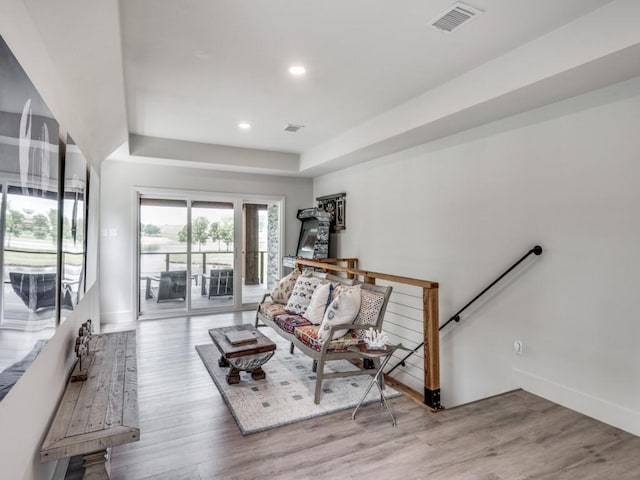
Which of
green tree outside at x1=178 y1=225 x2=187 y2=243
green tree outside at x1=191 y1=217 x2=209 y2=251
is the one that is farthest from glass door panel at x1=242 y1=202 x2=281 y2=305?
green tree outside at x1=178 y1=225 x2=187 y2=243

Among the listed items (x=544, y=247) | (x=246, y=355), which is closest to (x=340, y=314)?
(x=246, y=355)

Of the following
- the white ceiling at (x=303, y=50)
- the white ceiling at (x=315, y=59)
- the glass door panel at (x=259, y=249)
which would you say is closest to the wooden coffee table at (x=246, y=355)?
the white ceiling at (x=315, y=59)

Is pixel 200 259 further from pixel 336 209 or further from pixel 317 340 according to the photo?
pixel 317 340

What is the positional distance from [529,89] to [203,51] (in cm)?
260

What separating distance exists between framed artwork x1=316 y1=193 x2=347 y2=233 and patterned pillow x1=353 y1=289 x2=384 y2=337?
2.79 meters

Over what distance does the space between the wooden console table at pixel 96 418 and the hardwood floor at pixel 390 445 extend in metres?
0.51

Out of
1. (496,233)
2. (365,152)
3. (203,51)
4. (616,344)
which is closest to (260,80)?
(203,51)

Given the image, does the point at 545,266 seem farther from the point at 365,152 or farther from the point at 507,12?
the point at 365,152

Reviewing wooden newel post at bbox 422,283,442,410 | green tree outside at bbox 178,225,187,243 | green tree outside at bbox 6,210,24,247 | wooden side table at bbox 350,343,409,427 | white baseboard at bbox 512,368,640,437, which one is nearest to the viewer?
green tree outside at bbox 6,210,24,247

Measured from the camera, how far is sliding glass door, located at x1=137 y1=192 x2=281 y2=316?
628 centimetres

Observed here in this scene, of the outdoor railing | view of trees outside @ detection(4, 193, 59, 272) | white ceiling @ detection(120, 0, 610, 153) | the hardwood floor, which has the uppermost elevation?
white ceiling @ detection(120, 0, 610, 153)

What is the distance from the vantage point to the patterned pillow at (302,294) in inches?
172

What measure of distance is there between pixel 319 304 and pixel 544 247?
2240mm

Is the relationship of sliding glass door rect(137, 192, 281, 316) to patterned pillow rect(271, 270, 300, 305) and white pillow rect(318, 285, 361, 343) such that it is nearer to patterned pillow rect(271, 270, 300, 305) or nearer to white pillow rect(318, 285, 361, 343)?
patterned pillow rect(271, 270, 300, 305)
